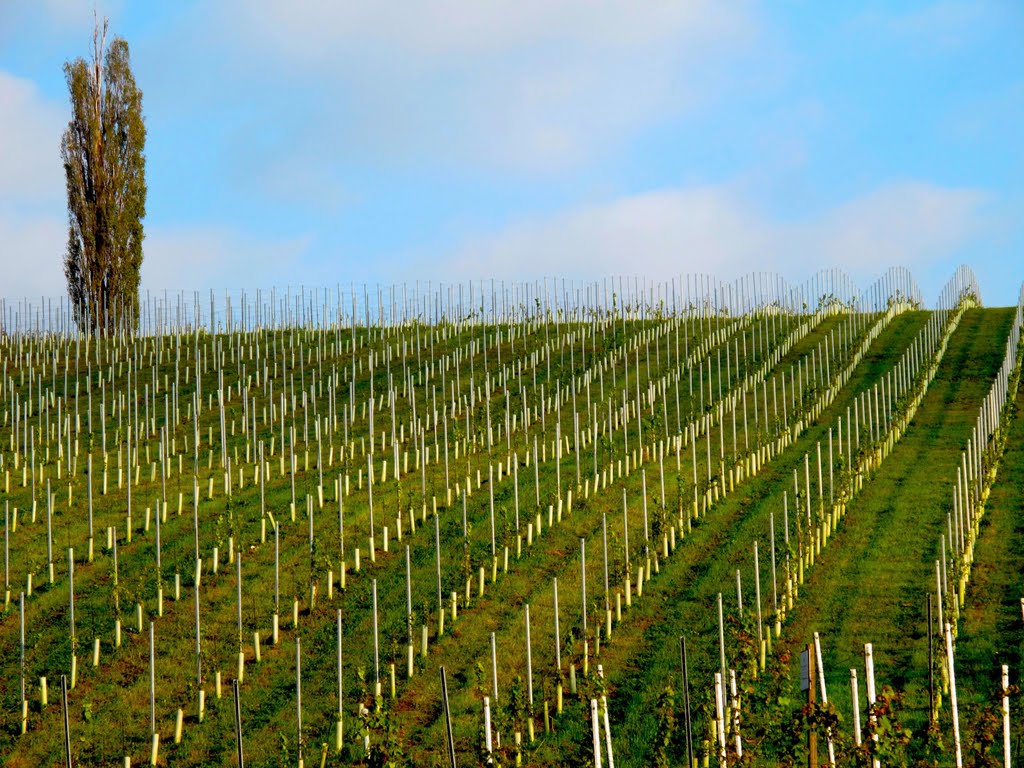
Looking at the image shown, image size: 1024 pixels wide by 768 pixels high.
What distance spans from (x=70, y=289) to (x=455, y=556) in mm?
22663

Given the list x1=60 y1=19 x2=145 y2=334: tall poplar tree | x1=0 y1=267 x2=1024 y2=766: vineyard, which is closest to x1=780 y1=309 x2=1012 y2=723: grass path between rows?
x1=0 y1=267 x2=1024 y2=766: vineyard

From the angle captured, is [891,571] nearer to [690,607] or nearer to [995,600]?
[995,600]

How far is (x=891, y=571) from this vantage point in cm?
1327

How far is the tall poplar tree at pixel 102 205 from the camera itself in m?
32.6

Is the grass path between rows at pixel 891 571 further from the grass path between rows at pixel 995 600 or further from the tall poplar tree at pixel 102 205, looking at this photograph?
the tall poplar tree at pixel 102 205

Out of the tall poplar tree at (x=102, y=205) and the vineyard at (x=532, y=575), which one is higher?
the tall poplar tree at (x=102, y=205)

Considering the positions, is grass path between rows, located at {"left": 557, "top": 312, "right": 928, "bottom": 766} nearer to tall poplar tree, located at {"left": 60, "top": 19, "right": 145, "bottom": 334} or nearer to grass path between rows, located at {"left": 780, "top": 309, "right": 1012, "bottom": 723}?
grass path between rows, located at {"left": 780, "top": 309, "right": 1012, "bottom": 723}

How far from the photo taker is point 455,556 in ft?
45.8

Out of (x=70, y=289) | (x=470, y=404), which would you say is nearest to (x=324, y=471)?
(x=470, y=404)

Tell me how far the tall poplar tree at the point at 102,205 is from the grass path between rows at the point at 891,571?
21.8 m

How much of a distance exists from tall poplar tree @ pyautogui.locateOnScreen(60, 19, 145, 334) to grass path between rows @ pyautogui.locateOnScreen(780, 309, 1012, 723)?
71.5 ft

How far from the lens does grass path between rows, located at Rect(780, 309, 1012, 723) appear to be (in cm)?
1092

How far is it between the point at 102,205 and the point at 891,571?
2571 cm

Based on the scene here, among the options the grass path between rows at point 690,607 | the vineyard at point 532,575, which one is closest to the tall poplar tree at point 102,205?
the vineyard at point 532,575
